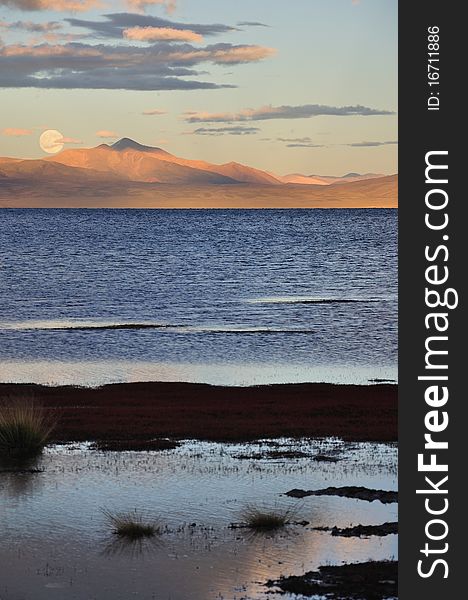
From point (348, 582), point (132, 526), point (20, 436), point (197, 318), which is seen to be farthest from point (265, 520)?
point (197, 318)

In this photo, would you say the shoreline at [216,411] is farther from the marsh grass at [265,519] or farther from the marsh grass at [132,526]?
the marsh grass at [265,519]

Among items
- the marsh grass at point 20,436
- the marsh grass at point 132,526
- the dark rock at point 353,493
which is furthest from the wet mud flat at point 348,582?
the marsh grass at point 20,436

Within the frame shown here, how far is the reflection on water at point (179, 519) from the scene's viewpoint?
18.4 meters

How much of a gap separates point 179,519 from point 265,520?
1.79m

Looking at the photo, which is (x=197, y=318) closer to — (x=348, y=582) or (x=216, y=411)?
(x=216, y=411)

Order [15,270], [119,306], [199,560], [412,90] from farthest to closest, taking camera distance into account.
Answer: [15,270] < [119,306] < [199,560] < [412,90]

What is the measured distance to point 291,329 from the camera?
72250mm

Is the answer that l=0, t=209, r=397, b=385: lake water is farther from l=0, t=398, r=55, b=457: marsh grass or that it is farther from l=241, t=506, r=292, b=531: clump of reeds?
l=241, t=506, r=292, b=531: clump of reeds

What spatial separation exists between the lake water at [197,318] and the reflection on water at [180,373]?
0.06 m

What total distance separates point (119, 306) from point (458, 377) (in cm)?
7982

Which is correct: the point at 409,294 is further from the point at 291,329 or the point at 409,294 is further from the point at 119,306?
the point at 119,306

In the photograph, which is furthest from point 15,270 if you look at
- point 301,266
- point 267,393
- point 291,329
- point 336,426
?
point 336,426

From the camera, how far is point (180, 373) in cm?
5138

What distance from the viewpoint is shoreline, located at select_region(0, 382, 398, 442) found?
1271 inches
